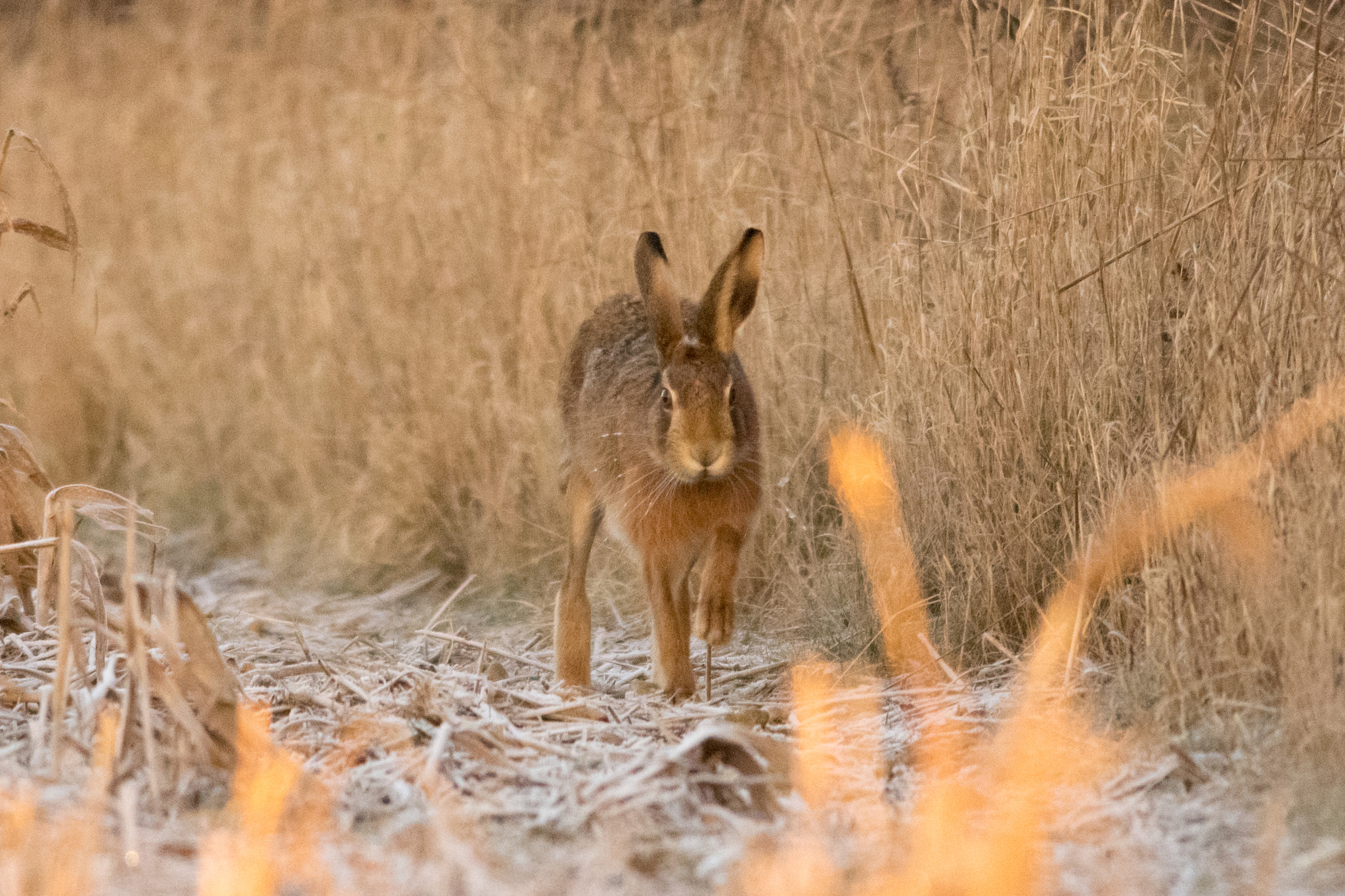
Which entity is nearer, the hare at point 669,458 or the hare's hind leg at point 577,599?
the hare at point 669,458

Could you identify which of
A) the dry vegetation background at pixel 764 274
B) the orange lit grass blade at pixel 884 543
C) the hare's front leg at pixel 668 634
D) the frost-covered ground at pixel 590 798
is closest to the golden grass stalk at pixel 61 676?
the frost-covered ground at pixel 590 798

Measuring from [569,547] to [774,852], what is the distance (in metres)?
2.10

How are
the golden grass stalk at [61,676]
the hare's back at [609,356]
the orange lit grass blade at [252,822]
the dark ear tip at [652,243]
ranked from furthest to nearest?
1. the hare's back at [609,356]
2. the dark ear tip at [652,243]
3. the golden grass stalk at [61,676]
4. the orange lit grass blade at [252,822]

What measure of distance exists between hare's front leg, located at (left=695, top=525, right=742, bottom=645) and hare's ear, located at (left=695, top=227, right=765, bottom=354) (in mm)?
535

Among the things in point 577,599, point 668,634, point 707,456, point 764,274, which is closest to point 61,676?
point 707,456

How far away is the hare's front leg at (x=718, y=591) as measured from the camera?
3668mm

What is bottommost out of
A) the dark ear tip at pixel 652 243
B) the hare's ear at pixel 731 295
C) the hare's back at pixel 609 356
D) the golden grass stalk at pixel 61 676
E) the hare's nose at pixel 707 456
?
the golden grass stalk at pixel 61 676

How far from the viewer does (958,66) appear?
4.65m

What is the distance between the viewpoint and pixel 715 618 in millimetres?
3682

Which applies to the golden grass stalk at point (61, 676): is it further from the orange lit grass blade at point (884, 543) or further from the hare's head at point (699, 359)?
the orange lit grass blade at point (884, 543)

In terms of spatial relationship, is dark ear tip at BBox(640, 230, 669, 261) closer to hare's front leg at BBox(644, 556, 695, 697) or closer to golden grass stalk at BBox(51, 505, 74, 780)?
hare's front leg at BBox(644, 556, 695, 697)

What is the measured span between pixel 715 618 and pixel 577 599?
0.66m

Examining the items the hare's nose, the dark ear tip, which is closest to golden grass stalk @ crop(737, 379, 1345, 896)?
the hare's nose

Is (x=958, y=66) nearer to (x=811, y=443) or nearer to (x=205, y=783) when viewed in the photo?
(x=811, y=443)
